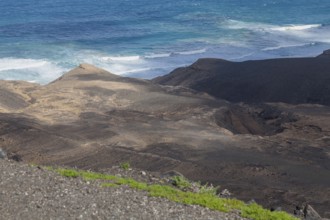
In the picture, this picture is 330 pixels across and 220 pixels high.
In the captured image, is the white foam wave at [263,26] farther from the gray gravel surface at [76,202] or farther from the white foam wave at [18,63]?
the gray gravel surface at [76,202]

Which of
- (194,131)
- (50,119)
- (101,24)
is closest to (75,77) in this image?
(50,119)

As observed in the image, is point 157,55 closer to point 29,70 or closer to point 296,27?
point 29,70

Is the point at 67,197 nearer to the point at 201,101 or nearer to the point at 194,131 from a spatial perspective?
the point at 194,131

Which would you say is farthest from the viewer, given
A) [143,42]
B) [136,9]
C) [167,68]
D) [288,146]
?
[136,9]

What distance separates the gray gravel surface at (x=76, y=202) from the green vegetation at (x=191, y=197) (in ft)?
0.95

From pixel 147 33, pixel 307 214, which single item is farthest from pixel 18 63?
pixel 307 214

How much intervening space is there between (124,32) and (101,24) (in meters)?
6.28

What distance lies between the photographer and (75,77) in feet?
149

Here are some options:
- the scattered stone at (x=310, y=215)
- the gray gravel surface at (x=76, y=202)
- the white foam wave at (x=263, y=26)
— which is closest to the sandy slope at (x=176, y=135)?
the scattered stone at (x=310, y=215)

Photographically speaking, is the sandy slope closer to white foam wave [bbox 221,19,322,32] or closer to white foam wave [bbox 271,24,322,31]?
white foam wave [bbox 221,19,322,32]

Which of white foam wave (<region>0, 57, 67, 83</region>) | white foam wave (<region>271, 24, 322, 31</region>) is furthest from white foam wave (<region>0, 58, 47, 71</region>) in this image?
white foam wave (<region>271, 24, 322, 31</region>)

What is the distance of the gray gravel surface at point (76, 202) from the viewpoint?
13.6m

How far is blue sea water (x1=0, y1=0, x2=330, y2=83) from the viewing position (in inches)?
2432

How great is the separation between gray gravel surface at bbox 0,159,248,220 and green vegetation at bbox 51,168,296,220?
0.95 feet
